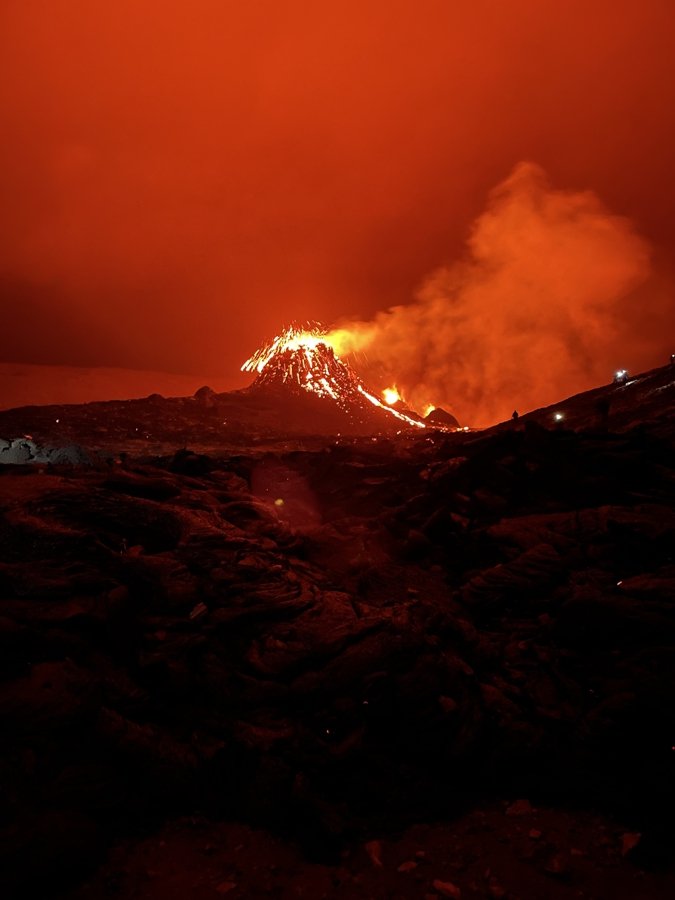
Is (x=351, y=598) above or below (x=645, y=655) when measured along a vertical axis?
above

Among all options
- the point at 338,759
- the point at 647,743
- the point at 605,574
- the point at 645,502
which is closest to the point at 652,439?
the point at 645,502

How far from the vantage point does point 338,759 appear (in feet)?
22.2

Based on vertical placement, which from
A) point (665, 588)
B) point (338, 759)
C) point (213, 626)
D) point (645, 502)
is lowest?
point (338, 759)

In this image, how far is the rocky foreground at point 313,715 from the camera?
19.0 ft

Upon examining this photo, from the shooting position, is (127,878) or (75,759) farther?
(75,759)

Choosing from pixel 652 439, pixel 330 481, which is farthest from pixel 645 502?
pixel 330 481

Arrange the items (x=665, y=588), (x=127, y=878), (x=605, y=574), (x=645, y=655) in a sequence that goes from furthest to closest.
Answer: (x=605, y=574) < (x=665, y=588) < (x=645, y=655) < (x=127, y=878)

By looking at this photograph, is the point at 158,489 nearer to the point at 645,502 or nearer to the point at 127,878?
the point at 127,878

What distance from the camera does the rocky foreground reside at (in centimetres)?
579

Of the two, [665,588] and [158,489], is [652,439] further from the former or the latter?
A: [158,489]

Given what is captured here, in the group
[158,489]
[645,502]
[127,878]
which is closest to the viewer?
[127,878]

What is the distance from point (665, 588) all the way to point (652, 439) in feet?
29.4

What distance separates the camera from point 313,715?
23.6 ft

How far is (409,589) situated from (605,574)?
3864mm
